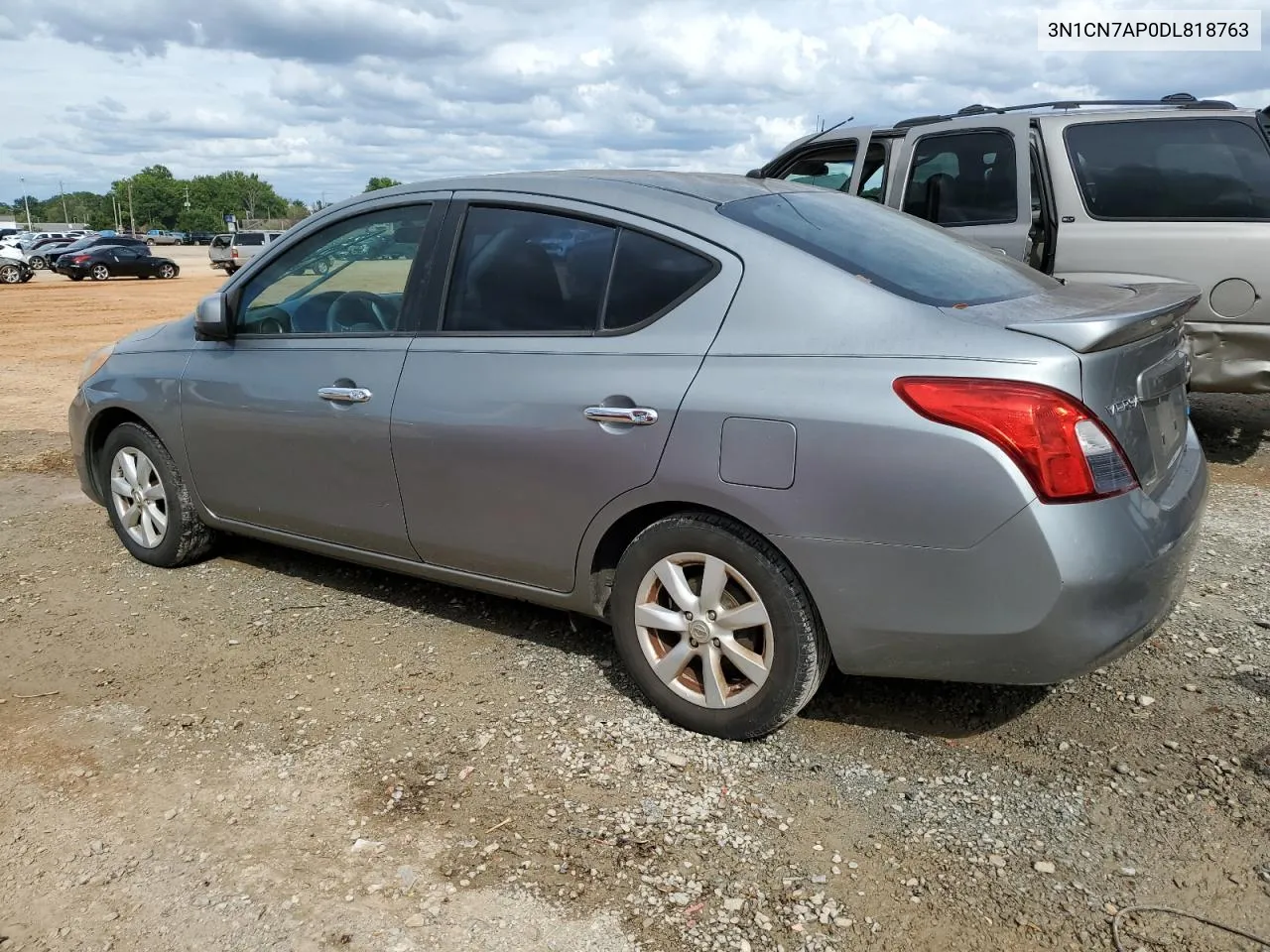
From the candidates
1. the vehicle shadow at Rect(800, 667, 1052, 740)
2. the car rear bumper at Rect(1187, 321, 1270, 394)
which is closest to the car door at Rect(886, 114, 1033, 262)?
the car rear bumper at Rect(1187, 321, 1270, 394)

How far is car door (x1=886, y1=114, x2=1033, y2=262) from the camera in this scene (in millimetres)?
6586

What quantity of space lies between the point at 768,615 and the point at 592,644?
1134mm

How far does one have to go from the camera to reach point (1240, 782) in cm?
292

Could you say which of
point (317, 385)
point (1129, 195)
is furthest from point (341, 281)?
point (1129, 195)

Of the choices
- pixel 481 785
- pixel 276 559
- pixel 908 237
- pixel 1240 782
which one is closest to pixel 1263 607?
pixel 1240 782

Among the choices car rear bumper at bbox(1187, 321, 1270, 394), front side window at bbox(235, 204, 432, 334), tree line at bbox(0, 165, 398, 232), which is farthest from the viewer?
tree line at bbox(0, 165, 398, 232)

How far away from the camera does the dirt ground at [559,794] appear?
8.04 feet

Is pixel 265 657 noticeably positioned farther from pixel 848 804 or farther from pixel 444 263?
pixel 848 804

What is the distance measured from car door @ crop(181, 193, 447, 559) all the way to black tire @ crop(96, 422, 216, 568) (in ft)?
0.64

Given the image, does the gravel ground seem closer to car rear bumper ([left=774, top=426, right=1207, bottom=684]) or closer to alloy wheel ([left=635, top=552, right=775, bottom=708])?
alloy wheel ([left=635, top=552, right=775, bottom=708])

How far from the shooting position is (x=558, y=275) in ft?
11.5

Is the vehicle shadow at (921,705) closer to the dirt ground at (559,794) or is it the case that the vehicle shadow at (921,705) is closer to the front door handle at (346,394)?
the dirt ground at (559,794)

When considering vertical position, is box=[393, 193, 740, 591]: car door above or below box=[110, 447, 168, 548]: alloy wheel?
above

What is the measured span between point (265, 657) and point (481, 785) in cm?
133
